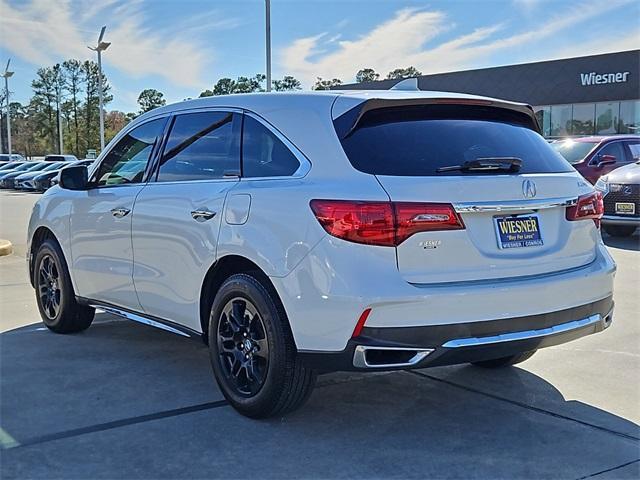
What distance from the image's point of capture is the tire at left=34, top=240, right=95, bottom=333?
591 cm

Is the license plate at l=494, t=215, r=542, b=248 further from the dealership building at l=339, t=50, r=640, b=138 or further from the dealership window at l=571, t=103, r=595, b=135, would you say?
the dealership window at l=571, t=103, r=595, b=135

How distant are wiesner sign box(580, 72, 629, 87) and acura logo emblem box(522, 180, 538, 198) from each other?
104 feet

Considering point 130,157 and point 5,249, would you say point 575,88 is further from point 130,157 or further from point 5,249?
point 130,157

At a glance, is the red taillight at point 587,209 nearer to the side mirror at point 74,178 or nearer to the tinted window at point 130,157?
the tinted window at point 130,157

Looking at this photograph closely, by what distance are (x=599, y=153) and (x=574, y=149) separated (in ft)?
1.95

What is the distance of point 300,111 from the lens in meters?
4.05

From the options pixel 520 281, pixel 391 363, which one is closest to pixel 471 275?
pixel 520 281

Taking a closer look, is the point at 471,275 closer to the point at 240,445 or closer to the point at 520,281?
the point at 520,281

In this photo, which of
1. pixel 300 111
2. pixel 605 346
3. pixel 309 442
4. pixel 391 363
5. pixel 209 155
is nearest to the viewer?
pixel 391 363

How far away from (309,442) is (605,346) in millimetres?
2930

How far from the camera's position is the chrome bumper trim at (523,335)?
3.51 metres

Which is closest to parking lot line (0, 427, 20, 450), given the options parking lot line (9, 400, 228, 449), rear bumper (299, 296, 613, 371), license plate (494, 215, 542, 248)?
parking lot line (9, 400, 228, 449)

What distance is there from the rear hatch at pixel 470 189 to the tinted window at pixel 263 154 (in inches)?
14.1

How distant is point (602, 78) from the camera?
3316 centimetres
